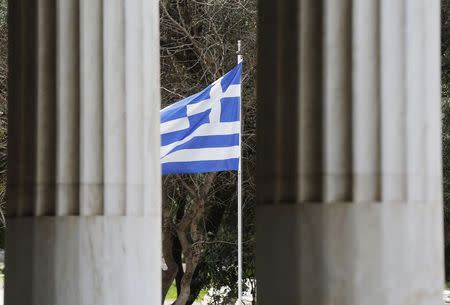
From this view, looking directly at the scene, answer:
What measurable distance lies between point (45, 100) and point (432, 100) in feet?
9.79

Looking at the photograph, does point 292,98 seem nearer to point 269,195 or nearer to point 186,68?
point 269,195

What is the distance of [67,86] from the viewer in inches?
293

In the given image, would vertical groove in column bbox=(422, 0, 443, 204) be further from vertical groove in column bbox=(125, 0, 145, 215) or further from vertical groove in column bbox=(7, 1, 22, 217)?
vertical groove in column bbox=(7, 1, 22, 217)

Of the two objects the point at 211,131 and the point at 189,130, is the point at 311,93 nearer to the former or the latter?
the point at 189,130

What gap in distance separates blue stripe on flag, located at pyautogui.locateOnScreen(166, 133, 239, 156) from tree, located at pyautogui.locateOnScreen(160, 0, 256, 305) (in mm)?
4334

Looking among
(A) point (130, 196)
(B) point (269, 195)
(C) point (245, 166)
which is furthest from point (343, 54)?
(C) point (245, 166)

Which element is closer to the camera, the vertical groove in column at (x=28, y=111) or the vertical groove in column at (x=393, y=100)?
the vertical groove in column at (x=393, y=100)

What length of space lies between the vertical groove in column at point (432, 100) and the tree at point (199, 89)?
19.3 metres

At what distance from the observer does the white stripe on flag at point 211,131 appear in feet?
67.5

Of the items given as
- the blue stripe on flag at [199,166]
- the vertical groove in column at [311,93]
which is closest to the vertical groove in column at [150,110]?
the vertical groove in column at [311,93]

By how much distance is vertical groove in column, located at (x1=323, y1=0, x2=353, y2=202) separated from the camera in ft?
18.3

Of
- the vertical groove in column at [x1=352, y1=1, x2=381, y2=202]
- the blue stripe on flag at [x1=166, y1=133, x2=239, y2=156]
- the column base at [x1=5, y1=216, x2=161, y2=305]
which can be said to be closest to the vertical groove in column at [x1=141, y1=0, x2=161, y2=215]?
the column base at [x1=5, y1=216, x2=161, y2=305]

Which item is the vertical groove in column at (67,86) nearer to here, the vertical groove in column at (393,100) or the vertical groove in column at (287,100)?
the vertical groove in column at (287,100)

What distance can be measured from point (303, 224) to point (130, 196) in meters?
2.12
